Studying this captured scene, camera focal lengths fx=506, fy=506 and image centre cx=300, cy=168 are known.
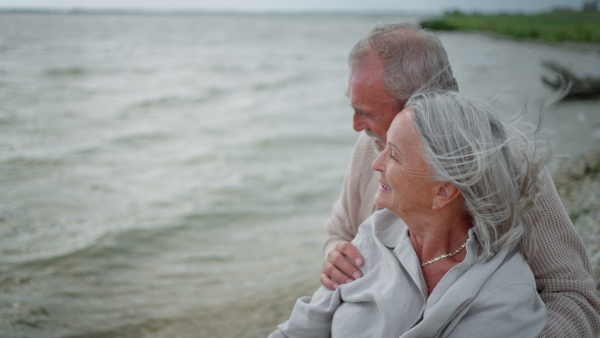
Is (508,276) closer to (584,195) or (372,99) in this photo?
(372,99)

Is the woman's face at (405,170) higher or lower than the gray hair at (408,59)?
lower

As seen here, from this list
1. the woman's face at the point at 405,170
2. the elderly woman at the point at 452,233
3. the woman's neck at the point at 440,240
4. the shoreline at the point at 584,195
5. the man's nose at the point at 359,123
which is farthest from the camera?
the shoreline at the point at 584,195

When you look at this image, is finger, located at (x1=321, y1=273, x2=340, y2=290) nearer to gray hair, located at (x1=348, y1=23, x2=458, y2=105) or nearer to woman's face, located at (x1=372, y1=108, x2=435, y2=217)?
woman's face, located at (x1=372, y1=108, x2=435, y2=217)

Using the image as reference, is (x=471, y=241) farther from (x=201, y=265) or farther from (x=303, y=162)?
(x=303, y=162)

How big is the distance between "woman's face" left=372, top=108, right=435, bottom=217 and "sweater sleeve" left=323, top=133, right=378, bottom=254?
0.80m

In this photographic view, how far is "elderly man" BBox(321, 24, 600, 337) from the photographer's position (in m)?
1.98

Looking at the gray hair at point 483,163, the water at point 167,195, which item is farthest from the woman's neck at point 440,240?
the water at point 167,195

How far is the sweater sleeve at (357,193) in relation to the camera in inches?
109

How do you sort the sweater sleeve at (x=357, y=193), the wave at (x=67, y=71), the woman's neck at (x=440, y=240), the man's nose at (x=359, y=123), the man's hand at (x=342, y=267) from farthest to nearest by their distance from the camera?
1. the wave at (x=67, y=71)
2. the sweater sleeve at (x=357, y=193)
3. the man's nose at (x=359, y=123)
4. the man's hand at (x=342, y=267)
5. the woman's neck at (x=440, y=240)

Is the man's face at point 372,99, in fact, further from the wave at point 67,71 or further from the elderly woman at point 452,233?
the wave at point 67,71

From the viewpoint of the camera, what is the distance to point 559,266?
198 cm

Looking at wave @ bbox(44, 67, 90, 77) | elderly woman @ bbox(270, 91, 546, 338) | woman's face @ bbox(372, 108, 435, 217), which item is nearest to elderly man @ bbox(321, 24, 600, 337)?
elderly woman @ bbox(270, 91, 546, 338)

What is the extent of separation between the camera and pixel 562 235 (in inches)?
78.5

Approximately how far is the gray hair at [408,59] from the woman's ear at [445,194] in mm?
680
